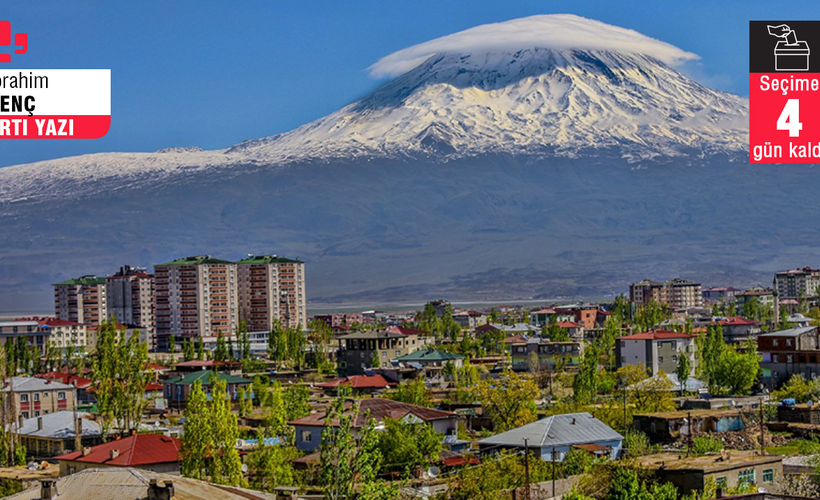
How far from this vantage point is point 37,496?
23.3 metres

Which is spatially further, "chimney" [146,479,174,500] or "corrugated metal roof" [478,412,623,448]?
"corrugated metal roof" [478,412,623,448]

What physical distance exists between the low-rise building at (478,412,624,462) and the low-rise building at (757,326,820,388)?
2676cm

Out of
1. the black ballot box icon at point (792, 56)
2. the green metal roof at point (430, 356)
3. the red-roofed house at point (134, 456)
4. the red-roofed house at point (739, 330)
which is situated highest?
the black ballot box icon at point (792, 56)

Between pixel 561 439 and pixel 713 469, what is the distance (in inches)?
329

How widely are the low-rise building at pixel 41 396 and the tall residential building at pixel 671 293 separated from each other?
11657 cm

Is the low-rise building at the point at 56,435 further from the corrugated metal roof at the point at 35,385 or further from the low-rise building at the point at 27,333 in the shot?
the low-rise building at the point at 27,333

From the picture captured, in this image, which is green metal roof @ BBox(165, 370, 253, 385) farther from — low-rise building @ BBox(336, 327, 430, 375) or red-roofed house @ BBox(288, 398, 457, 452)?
red-roofed house @ BBox(288, 398, 457, 452)

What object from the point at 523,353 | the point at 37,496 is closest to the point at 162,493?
the point at 37,496

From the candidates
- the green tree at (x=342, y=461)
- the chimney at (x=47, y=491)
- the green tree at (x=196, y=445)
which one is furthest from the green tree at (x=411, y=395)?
the green tree at (x=342, y=461)

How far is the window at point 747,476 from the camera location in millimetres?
29633

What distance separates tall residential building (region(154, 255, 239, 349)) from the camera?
470 feet

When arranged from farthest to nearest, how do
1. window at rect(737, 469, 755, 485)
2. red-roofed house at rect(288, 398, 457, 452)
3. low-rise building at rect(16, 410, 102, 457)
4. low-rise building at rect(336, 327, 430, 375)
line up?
low-rise building at rect(336, 327, 430, 375), low-rise building at rect(16, 410, 102, 457), red-roofed house at rect(288, 398, 457, 452), window at rect(737, 469, 755, 485)

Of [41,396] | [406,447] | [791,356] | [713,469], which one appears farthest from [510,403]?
[41,396]

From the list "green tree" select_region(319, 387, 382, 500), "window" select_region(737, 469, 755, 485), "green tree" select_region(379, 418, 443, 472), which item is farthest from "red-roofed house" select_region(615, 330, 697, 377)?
"green tree" select_region(319, 387, 382, 500)
